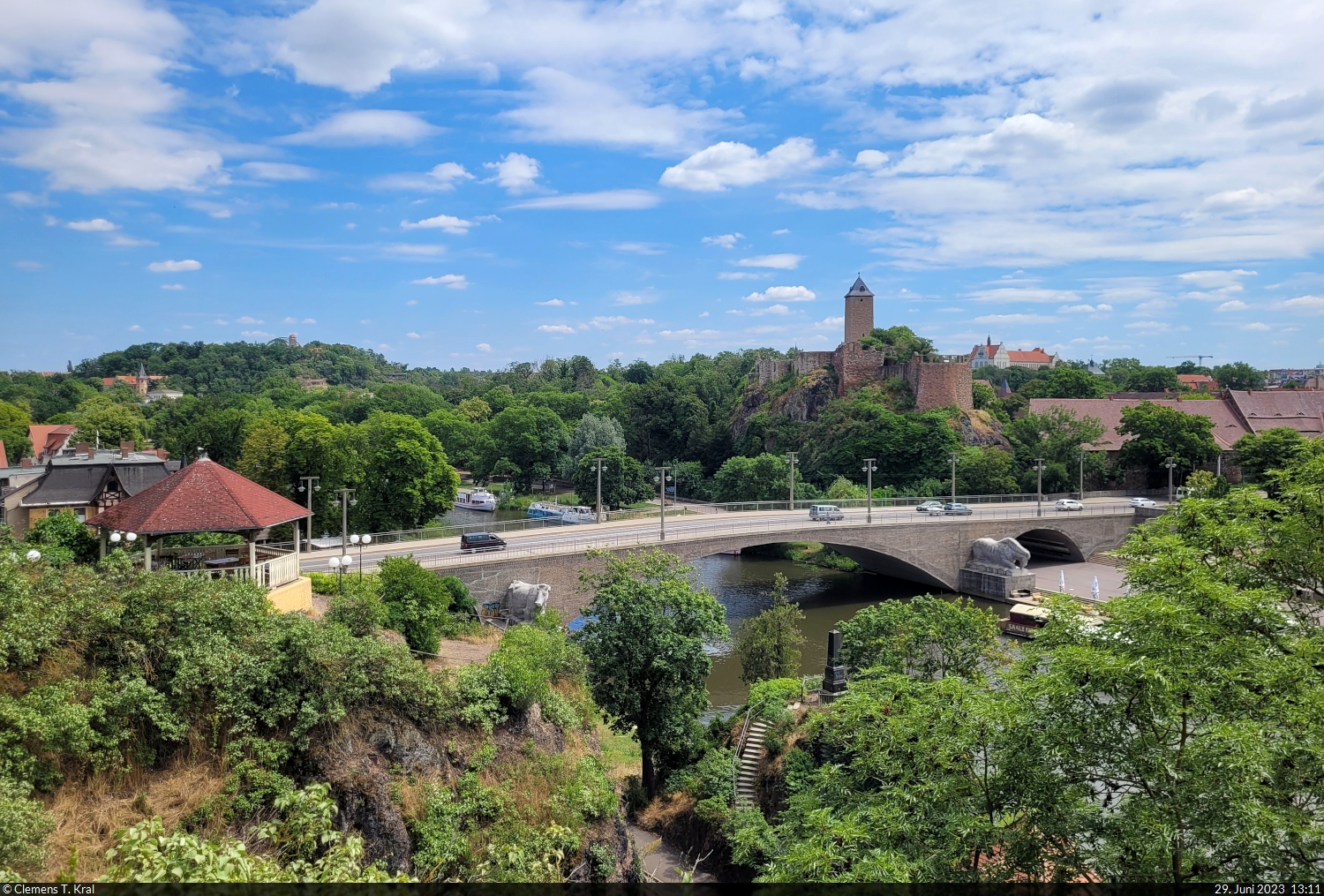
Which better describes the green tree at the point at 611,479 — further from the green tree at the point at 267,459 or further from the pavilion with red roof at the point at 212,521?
the pavilion with red roof at the point at 212,521

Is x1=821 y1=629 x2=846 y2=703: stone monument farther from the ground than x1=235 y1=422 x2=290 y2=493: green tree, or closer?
closer

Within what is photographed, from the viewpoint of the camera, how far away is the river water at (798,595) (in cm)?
3381

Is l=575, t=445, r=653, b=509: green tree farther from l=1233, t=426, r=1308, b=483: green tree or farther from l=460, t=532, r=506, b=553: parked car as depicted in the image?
l=1233, t=426, r=1308, b=483: green tree

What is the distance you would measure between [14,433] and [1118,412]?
95.0m

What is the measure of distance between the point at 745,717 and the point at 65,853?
1584 cm

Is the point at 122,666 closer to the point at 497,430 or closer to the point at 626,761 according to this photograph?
the point at 626,761

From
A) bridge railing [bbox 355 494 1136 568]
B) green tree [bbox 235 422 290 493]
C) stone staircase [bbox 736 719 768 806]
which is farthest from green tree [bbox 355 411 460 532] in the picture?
stone staircase [bbox 736 719 768 806]

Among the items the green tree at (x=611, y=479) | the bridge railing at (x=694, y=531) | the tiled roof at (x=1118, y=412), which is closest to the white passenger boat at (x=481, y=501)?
the green tree at (x=611, y=479)

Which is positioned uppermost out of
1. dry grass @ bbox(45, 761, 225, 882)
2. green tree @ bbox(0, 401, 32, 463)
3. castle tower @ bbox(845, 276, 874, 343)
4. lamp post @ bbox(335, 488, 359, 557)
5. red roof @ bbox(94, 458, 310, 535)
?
castle tower @ bbox(845, 276, 874, 343)

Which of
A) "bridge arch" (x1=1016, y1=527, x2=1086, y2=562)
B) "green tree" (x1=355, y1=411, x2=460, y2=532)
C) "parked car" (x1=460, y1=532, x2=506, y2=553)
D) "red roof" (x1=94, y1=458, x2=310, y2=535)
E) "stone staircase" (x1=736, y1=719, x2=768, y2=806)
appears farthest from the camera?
"bridge arch" (x1=1016, y1=527, x2=1086, y2=562)

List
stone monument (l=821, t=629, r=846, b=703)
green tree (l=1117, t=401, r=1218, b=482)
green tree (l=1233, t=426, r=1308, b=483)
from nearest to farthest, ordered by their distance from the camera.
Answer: stone monument (l=821, t=629, r=846, b=703), green tree (l=1233, t=426, r=1308, b=483), green tree (l=1117, t=401, r=1218, b=482)

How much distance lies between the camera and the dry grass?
11000 millimetres

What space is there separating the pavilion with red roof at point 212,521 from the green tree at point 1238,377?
134777 mm

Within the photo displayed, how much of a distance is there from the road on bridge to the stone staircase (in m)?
13.2
